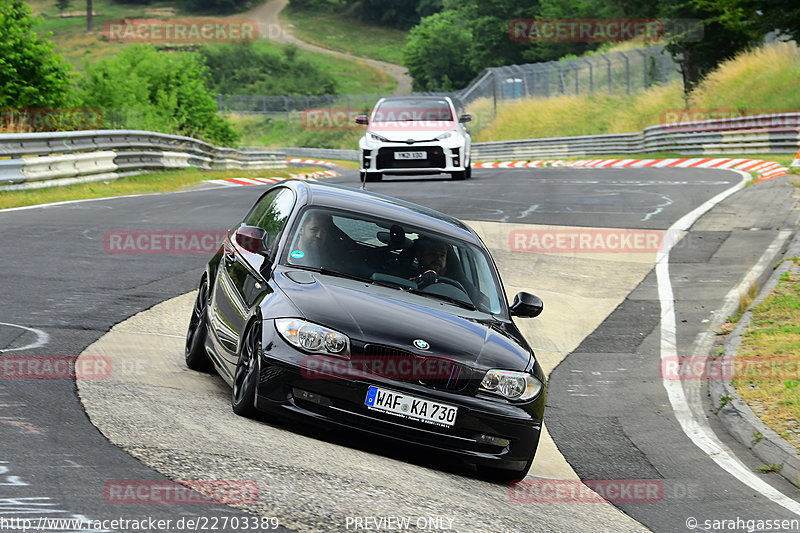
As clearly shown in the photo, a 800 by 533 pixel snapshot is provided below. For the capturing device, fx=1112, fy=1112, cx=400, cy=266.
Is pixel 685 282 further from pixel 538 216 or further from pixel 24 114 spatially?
pixel 24 114

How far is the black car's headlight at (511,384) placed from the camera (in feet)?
21.6

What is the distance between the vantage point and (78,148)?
2295 centimetres

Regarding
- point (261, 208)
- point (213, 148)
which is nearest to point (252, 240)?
point (261, 208)

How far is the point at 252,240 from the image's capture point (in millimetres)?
7523

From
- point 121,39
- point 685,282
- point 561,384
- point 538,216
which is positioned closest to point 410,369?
point 561,384

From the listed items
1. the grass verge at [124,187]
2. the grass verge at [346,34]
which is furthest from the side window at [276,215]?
the grass verge at [346,34]

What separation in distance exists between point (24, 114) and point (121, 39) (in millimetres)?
108537
